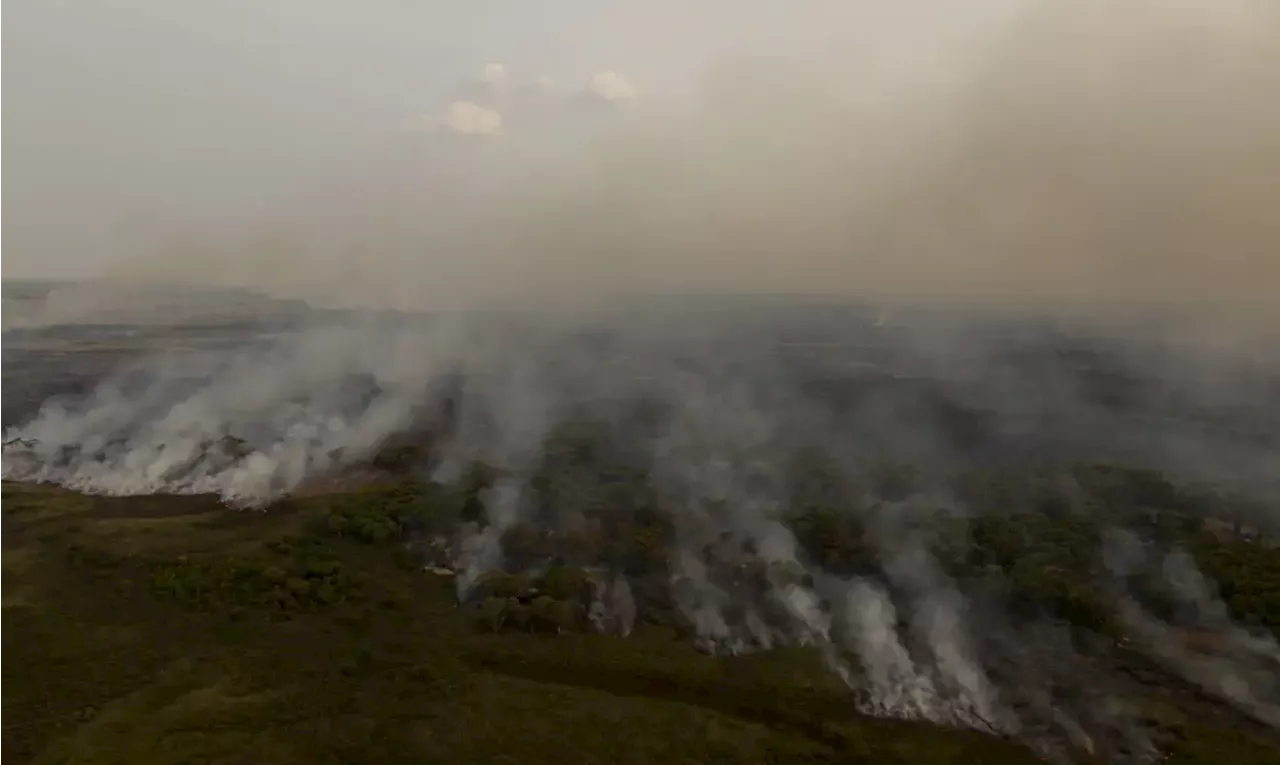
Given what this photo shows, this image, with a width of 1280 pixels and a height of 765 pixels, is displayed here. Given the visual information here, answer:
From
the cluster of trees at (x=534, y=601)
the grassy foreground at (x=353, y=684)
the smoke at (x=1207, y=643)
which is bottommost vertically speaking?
the grassy foreground at (x=353, y=684)

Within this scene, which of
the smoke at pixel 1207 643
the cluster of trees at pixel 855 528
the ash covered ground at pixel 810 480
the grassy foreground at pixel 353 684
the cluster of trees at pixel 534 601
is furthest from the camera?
the cluster of trees at pixel 855 528

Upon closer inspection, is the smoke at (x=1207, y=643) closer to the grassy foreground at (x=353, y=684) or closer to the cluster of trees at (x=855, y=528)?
the cluster of trees at (x=855, y=528)

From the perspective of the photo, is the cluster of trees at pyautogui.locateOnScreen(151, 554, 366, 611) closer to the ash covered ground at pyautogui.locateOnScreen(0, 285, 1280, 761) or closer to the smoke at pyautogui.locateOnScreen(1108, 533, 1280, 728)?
the ash covered ground at pyautogui.locateOnScreen(0, 285, 1280, 761)

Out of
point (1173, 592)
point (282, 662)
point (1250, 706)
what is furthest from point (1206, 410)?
point (282, 662)

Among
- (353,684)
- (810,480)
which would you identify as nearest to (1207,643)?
→ (810,480)

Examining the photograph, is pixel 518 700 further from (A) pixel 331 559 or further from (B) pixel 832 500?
(B) pixel 832 500

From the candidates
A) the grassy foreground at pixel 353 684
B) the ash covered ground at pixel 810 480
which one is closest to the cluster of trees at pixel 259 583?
the grassy foreground at pixel 353 684
